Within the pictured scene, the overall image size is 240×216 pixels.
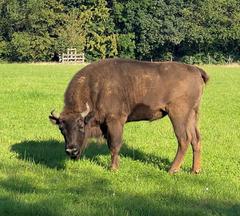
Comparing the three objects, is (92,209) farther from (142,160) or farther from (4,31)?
(4,31)

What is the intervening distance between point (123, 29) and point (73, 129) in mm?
76461

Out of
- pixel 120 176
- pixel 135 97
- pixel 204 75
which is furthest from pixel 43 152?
pixel 204 75

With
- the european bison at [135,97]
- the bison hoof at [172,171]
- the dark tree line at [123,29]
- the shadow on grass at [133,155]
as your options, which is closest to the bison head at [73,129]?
the european bison at [135,97]

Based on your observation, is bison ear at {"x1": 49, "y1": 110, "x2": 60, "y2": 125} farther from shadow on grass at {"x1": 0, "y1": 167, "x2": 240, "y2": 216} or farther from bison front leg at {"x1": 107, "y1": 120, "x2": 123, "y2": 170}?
shadow on grass at {"x1": 0, "y1": 167, "x2": 240, "y2": 216}

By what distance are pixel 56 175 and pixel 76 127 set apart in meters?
0.95

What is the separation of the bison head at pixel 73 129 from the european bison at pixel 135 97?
255mm

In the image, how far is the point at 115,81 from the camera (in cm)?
1103

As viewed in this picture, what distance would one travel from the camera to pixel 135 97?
11109 mm

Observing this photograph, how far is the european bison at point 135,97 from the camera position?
35.5 feet

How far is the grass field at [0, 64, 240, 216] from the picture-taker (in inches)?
312

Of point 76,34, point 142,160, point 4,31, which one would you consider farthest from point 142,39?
point 142,160

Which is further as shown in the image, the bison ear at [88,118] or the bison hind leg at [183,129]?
the bison hind leg at [183,129]

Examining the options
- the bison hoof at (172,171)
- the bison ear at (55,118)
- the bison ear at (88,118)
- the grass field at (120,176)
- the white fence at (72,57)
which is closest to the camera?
the grass field at (120,176)

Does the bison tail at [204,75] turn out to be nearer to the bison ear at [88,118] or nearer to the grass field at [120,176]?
the grass field at [120,176]
